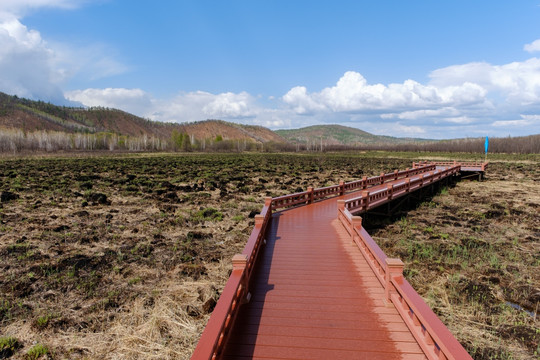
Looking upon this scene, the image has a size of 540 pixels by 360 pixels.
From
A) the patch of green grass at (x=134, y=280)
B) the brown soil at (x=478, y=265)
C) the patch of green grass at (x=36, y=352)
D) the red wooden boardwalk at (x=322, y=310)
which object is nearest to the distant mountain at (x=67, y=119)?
the brown soil at (x=478, y=265)

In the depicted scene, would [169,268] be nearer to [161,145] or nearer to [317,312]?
[317,312]

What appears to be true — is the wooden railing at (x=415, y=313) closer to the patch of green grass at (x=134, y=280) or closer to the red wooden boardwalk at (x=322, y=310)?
the red wooden boardwalk at (x=322, y=310)

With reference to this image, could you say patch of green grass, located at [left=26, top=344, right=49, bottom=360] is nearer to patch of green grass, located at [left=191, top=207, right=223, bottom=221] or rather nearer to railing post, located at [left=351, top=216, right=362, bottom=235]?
railing post, located at [left=351, top=216, right=362, bottom=235]

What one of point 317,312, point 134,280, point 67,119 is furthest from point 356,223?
point 67,119

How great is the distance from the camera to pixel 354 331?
5.20 meters

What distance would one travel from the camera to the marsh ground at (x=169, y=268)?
656cm

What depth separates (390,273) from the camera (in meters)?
5.83

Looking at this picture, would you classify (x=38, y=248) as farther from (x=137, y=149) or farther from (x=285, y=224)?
(x=137, y=149)

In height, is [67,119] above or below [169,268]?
above

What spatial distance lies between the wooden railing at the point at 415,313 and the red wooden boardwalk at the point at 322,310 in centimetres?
1

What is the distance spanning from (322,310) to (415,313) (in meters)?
1.61

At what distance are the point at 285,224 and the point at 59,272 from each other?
279 inches

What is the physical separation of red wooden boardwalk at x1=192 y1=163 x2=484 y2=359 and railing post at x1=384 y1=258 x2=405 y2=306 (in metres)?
0.02

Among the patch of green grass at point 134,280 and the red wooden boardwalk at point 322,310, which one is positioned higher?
the red wooden boardwalk at point 322,310
